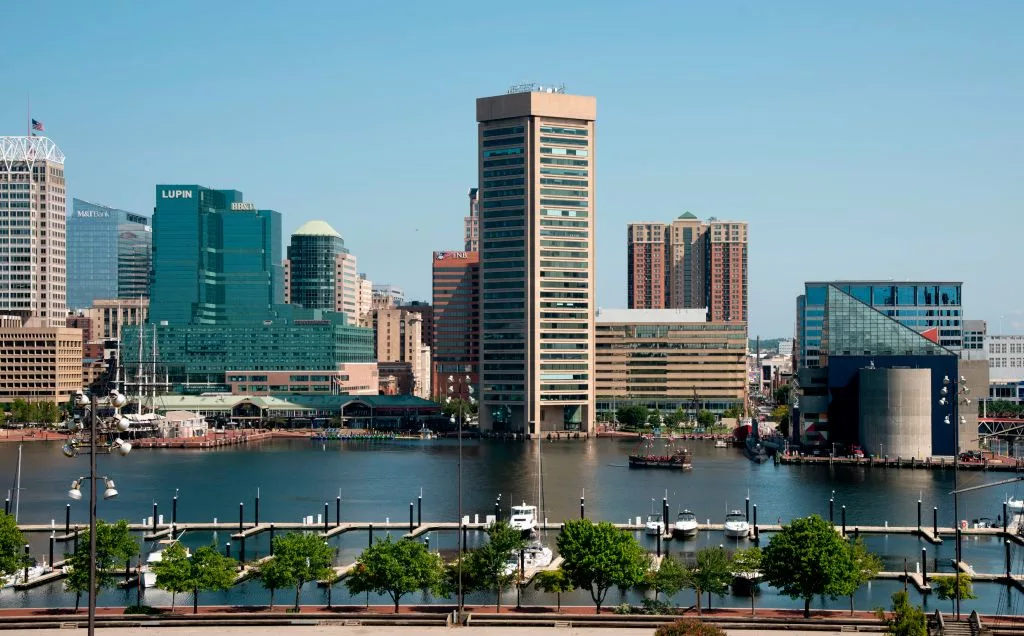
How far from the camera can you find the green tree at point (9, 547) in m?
63.2

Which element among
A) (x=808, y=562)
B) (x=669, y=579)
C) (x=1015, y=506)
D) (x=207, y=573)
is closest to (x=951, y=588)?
(x=808, y=562)

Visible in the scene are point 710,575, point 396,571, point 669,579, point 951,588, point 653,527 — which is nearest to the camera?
point 396,571

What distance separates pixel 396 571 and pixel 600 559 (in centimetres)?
903

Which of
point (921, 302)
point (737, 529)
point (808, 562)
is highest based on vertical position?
point (921, 302)

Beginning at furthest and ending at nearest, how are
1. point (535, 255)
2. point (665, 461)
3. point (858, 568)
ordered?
point (535, 255) < point (665, 461) < point (858, 568)

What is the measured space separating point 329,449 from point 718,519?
8349 centimetres

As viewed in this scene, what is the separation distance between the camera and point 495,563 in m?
62.8

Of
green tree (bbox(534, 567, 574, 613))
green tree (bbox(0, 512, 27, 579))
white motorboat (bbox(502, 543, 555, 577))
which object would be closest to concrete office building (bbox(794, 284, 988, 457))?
white motorboat (bbox(502, 543, 555, 577))

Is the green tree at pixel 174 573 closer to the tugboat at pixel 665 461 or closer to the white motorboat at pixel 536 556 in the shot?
the white motorboat at pixel 536 556

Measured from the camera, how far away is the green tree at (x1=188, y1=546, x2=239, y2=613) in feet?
199

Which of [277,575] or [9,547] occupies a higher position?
[9,547]

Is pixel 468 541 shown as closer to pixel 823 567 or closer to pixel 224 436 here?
pixel 823 567

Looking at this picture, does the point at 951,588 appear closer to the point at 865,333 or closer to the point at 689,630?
the point at 689,630

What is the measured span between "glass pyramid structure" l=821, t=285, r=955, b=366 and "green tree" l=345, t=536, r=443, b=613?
9334 centimetres
